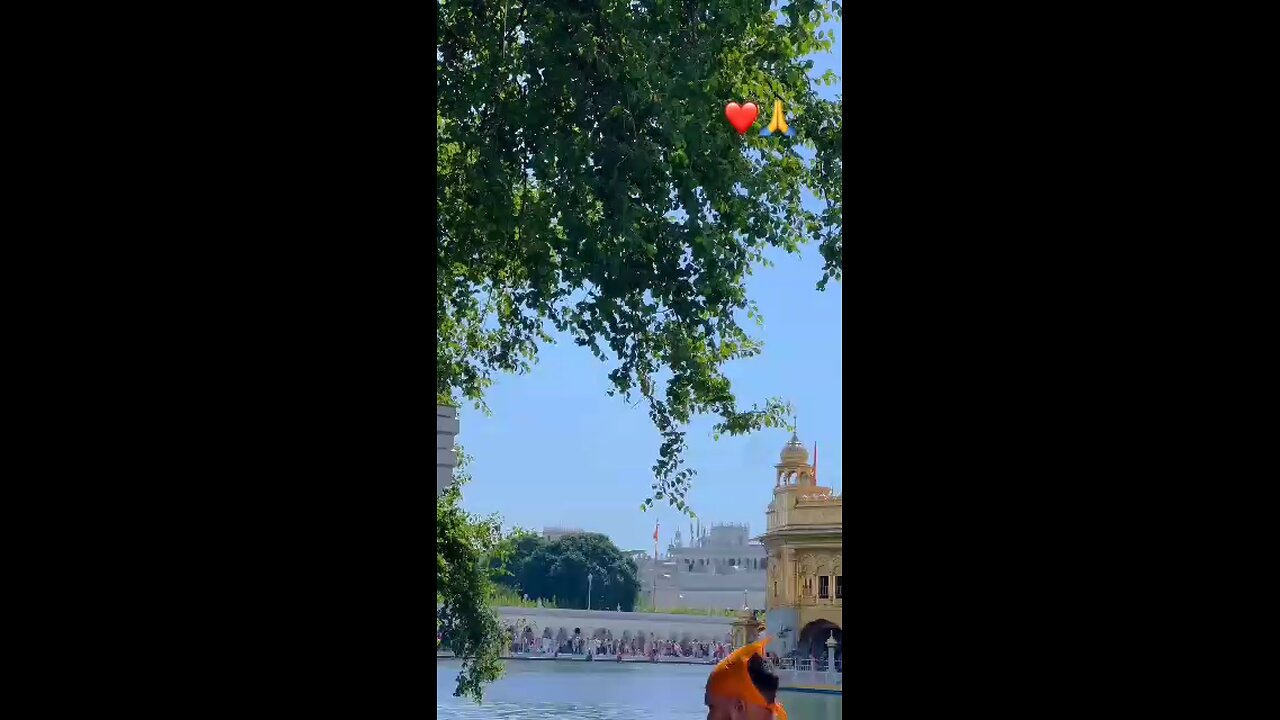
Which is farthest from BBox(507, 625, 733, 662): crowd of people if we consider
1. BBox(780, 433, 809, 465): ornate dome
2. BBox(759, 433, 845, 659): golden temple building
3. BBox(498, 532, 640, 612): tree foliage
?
BBox(780, 433, 809, 465): ornate dome

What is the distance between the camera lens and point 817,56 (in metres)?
3.17

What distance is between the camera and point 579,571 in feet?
14.4

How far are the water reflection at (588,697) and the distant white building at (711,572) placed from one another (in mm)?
303

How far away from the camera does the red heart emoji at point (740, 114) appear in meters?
2.95

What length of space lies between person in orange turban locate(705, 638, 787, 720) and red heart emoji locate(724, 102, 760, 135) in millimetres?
1255

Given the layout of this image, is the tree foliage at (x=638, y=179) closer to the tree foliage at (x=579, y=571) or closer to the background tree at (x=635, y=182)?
the background tree at (x=635, y=182)

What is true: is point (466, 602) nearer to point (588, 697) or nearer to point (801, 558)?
point (588, 697)

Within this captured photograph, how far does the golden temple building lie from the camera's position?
4.26m

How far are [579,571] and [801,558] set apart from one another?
0.77 metres

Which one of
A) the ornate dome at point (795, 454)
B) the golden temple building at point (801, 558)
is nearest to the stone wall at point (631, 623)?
the golden temple building at point (801, 558)

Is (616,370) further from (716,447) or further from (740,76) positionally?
(740,76)

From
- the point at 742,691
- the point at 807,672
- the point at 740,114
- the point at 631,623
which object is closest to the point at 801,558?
the point at 807,672
